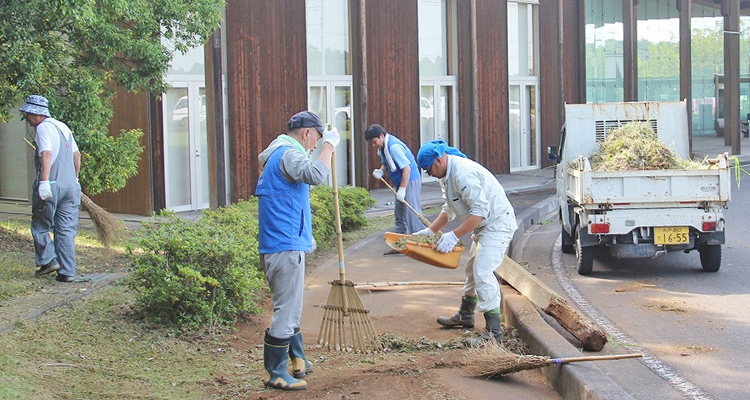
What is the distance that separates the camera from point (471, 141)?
Result: 23469 mm

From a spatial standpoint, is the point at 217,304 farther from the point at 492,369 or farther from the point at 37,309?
the point at 492,369

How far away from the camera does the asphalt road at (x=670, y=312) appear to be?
691 centimetres

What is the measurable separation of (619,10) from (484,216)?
28000 millimetres

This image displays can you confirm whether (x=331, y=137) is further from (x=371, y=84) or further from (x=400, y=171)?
(x=371, y=84)

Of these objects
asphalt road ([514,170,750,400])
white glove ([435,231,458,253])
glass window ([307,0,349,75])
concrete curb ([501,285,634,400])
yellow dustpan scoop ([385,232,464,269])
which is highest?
glass window ([307,0,349,75])

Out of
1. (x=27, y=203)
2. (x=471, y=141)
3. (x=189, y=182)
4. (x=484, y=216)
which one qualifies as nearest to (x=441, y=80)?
(x=471, y=141)

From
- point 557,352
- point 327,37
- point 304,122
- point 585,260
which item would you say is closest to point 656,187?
point 585,260

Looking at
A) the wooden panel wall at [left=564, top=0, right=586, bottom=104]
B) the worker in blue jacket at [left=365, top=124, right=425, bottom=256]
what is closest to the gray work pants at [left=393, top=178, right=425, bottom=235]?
the worker in blue jacket at [left=365, top=124, right=425, bottom=256]

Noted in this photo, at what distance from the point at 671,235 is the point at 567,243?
7.93ft

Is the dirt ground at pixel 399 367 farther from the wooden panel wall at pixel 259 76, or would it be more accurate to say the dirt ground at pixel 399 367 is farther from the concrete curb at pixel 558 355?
the wooden panel wall at pixel 259 76

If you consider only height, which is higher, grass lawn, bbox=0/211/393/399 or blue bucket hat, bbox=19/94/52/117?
blue bucket hat, bbox=19/94/52/117

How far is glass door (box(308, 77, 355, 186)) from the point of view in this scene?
2012 centimetres

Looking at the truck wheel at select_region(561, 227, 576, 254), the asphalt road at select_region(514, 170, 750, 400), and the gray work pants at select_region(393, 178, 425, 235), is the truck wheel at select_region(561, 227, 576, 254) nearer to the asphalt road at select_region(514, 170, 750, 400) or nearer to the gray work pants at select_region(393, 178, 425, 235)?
the asphalt road at select_region(514, 170, 750, 400)

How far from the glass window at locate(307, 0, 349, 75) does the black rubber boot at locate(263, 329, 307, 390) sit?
1391 cm
